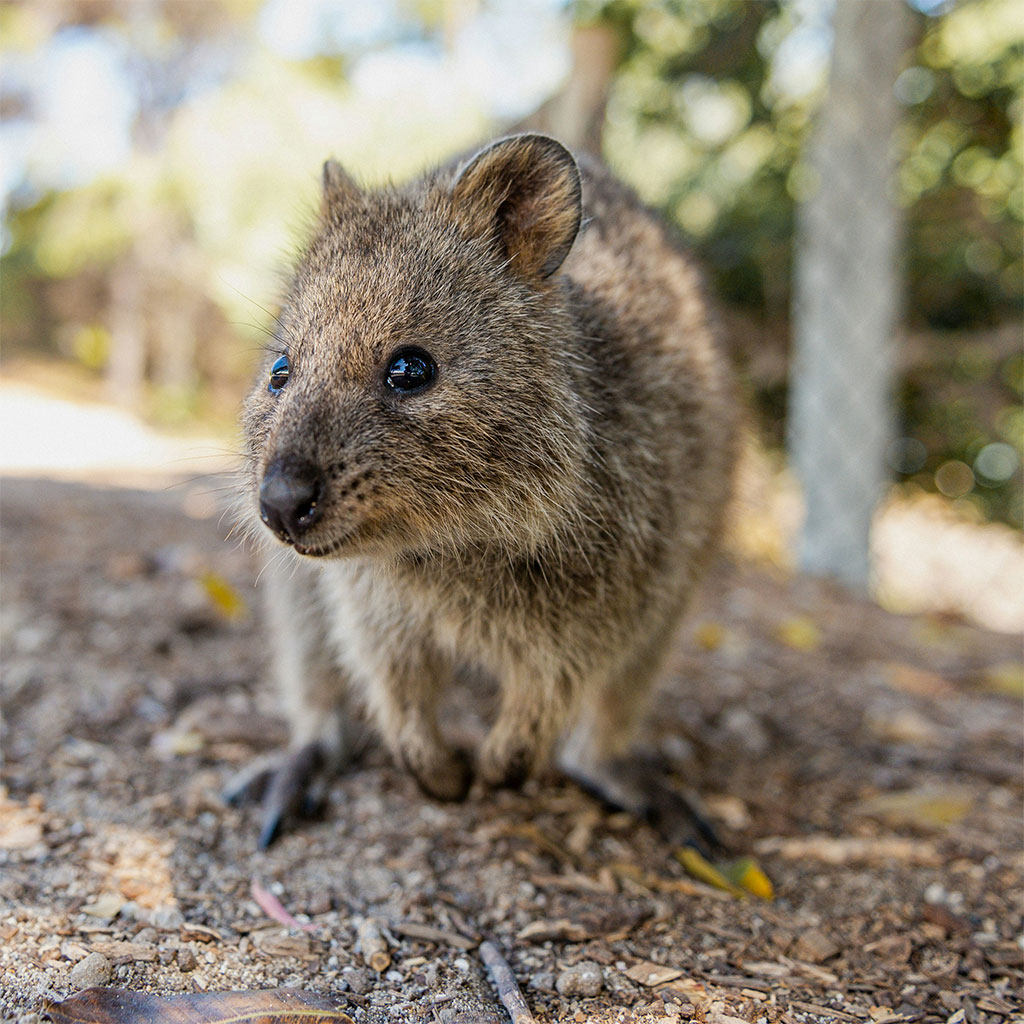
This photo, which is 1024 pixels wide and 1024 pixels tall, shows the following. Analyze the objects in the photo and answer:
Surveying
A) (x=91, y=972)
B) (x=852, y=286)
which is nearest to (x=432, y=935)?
(x=91, y=972)

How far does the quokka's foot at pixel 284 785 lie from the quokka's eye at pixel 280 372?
4.40 ft

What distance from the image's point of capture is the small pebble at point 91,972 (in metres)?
1.93

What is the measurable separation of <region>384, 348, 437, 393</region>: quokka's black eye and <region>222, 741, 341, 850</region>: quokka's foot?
1.46 m

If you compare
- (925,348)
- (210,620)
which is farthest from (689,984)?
(925,348)

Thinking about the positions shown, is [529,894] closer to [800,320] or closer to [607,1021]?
[607,1021]

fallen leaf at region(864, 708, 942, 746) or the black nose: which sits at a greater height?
the black nose

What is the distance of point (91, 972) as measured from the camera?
1.95 metres

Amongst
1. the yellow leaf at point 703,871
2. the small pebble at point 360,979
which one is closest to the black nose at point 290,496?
the small pebble at point 360,979

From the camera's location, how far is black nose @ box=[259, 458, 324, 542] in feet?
6.84

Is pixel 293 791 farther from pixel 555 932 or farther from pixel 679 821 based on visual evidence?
pixel 679 821

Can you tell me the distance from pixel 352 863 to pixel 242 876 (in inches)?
12.6

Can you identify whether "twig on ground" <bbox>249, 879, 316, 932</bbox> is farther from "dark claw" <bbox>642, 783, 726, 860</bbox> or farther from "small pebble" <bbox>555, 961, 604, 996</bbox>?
"dark claw" <bbox>642, 783, 726, 860</bbox>

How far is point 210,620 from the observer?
4320mm

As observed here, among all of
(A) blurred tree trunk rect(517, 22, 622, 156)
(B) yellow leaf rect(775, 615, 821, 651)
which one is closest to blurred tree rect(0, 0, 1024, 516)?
(A) blurred tree trunk rect(517, 22, 622, 156)
